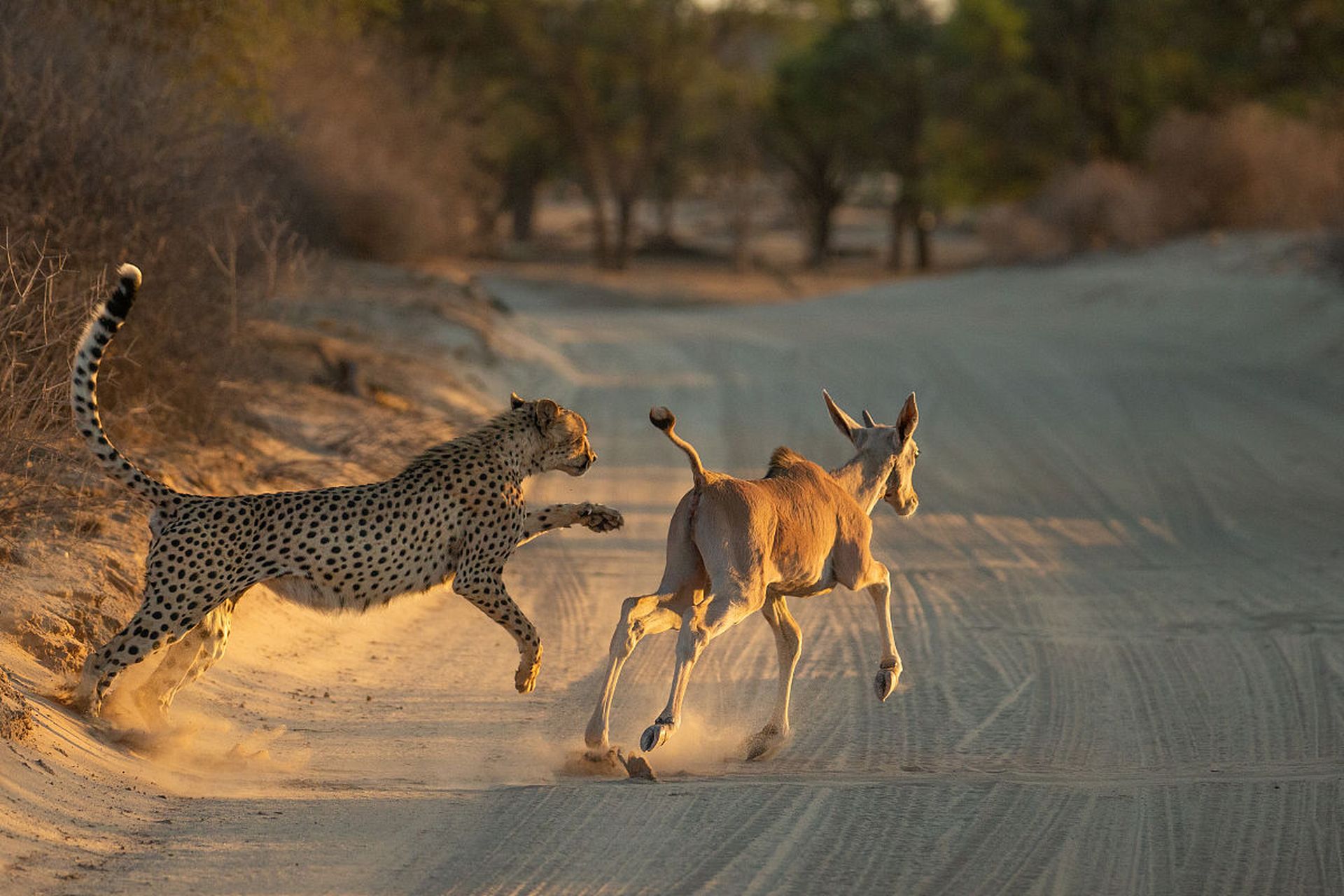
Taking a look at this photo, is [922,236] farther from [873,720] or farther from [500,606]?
Result: [500,606]

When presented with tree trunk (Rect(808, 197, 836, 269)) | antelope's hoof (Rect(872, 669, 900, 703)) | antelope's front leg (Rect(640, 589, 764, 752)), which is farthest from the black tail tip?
tree trunk (Rect(808, 197, 836, 269))

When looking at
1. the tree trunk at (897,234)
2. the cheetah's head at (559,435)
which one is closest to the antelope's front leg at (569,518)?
the cheetah's head at (559,435)

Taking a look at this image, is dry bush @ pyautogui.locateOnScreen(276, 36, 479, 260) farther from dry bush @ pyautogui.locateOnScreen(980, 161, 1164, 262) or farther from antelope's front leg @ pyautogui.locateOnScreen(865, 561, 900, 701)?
antelope's front leg @ pyautogui.locateOnScreen(865, 561, 900, 701)

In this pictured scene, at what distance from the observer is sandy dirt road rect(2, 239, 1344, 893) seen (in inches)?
231

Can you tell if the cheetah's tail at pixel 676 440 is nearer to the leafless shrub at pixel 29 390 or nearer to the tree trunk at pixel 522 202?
the leafless shrub at pixel 29 390

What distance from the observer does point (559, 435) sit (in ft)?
26.4

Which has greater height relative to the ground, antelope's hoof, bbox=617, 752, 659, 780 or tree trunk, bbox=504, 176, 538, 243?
tree trunk, bbox=504, 176, 538, 243

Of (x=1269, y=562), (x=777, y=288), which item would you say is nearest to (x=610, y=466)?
(x=1269, y=562)

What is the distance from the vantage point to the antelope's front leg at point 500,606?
24.6 ft

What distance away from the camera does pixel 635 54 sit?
160 ft

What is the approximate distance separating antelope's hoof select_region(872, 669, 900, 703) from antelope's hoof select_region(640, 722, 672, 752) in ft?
4.54

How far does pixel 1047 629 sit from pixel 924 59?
48407mm

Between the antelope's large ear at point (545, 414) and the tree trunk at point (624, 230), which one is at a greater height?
the tree trunk at point (624, 230)

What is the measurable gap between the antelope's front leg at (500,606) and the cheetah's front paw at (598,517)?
0.55 meters
